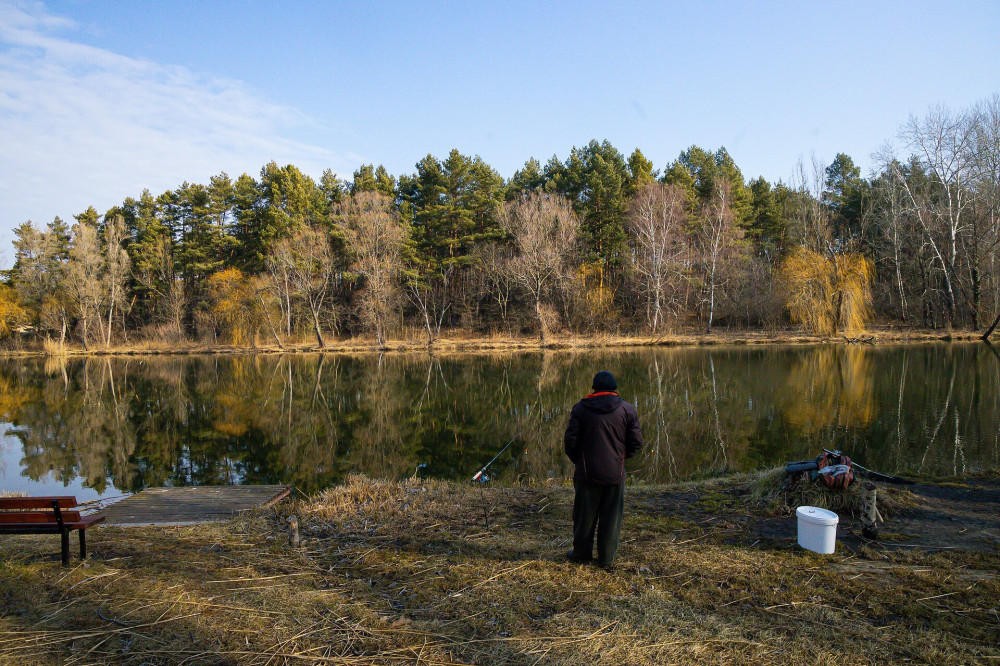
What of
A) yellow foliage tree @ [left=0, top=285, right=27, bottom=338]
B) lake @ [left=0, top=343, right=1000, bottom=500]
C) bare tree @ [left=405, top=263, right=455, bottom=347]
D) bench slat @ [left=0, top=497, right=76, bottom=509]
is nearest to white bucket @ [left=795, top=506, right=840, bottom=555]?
lake @ [left=0, top=343, right=1000, bottom=500]

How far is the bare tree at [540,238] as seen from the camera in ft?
126

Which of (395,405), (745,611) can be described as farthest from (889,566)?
(395,405)

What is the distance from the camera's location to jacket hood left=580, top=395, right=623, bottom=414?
4719 millimetres

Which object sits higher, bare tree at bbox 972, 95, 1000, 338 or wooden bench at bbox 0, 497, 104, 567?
Result: bare tree at bbox 972, 95, 1000, 338

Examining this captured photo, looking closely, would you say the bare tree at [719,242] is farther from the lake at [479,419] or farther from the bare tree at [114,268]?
the bare tree at [114,268]

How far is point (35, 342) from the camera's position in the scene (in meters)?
47.2

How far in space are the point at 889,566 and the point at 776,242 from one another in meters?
51.6

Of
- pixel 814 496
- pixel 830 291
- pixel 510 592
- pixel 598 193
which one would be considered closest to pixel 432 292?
pixel 598 193

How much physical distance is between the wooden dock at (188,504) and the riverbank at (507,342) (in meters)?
28.8

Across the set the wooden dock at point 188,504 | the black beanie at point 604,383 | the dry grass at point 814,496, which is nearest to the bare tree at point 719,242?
the dry grass at point 814,496

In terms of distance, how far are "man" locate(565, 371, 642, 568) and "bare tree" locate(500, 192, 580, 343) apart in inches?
1299

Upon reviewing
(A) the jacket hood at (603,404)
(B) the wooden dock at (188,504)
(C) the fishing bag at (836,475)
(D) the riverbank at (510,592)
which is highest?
(A) the jacket hood at (603,404)

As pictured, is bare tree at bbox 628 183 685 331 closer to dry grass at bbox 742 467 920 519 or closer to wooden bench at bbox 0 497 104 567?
dry grass at bbox 742 467 920 519

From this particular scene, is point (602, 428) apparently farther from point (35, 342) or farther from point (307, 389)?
point (35, 342)
